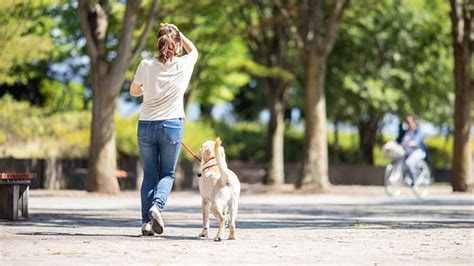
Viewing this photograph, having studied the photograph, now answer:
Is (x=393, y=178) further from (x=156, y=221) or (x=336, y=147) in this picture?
(x=336, y=147)

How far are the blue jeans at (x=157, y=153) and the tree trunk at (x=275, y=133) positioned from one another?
3021cm

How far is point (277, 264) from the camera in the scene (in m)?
9.45

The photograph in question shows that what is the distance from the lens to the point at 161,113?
1276 centimetres

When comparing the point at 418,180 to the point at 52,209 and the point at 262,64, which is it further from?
the point at 262,64

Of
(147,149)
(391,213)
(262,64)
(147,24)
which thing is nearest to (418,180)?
(147,24)

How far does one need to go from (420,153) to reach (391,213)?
10485 millimetres

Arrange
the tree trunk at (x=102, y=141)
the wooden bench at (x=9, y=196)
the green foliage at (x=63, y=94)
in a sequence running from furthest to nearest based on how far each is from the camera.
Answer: the green foliage at (x=63, y=94), the tree trunk at (x=102, y=141), the wooden bench at (x=9, y=196)

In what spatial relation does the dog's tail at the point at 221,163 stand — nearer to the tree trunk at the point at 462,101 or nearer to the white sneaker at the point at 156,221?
the white sneaker at the point at 156,221

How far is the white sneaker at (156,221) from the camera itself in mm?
12297

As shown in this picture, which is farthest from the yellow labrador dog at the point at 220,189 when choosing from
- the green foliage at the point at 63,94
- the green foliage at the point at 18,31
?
the green foliage at the point at 63,94

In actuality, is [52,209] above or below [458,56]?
below

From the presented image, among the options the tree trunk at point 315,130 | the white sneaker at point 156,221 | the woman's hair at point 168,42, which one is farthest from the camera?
the tree trunk at point 315,130

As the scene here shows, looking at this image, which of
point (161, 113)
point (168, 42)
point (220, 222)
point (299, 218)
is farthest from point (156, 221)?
point (299, 218)

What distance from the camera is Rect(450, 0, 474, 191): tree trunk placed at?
3366 cm
